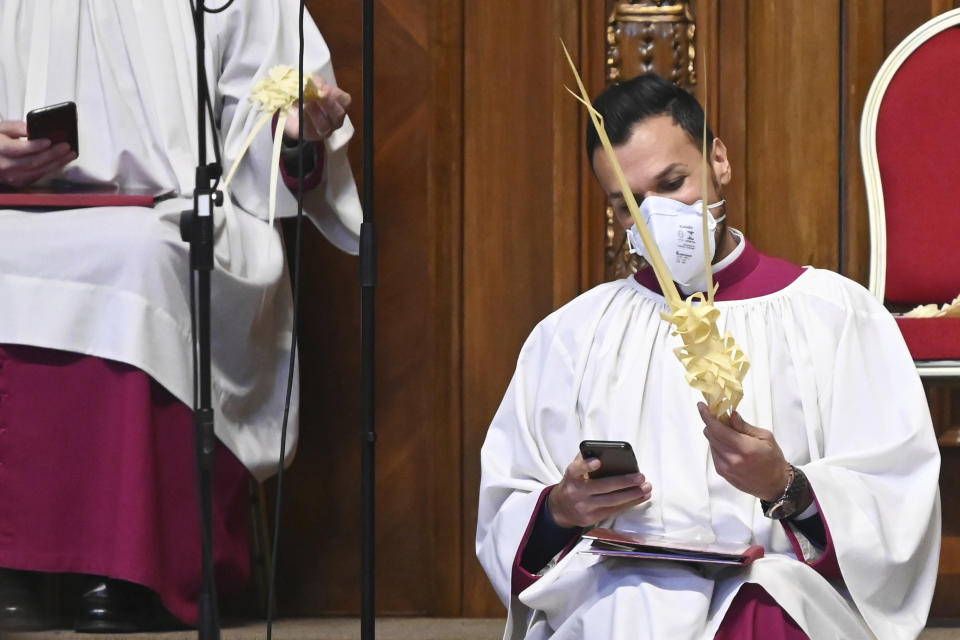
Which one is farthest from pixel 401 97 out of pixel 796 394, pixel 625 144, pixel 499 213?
pixel 796 394

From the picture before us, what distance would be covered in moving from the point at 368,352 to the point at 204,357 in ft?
1.42

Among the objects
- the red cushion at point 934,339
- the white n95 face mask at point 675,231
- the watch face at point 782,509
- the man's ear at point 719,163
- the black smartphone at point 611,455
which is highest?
the man's ear at point 719,163

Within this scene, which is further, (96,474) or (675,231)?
(96,474)

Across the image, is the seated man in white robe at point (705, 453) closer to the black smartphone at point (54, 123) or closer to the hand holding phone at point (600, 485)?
the hand holding phone at point (600, 485)

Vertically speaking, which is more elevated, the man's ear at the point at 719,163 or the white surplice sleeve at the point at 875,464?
the man's ear at the point at 719,163

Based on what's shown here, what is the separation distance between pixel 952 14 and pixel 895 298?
77 centimetres

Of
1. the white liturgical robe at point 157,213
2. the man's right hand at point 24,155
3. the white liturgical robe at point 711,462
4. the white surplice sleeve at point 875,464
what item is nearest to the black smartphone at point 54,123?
the man's right hand at point 24,155

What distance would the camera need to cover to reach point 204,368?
6.49 ft

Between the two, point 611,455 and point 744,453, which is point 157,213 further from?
point 744,453

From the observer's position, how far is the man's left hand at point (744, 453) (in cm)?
201

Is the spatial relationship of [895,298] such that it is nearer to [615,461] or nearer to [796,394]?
[796,394]

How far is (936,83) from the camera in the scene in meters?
3.52

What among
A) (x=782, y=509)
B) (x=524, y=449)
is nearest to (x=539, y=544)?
(x=524, y=449)

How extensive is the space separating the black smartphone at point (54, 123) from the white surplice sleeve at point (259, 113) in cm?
47
